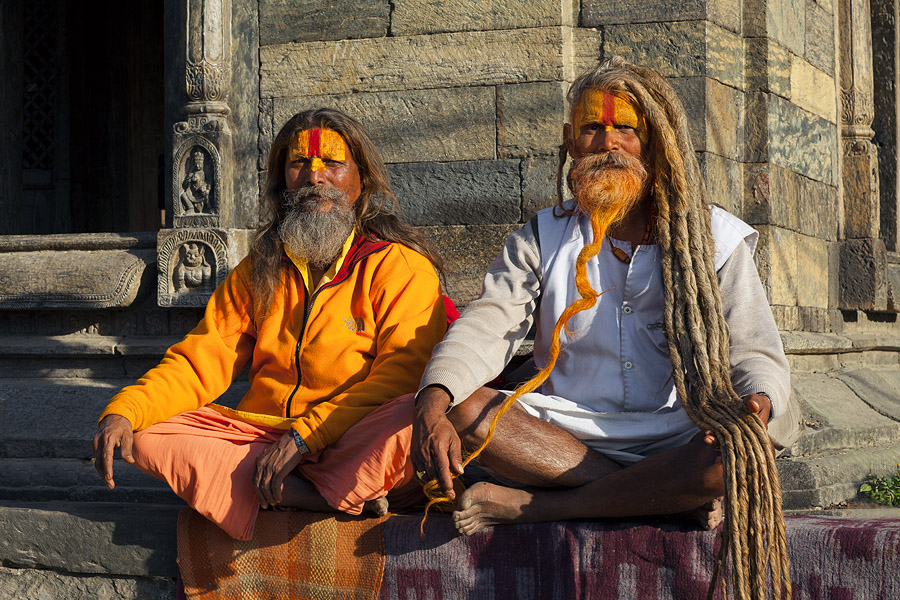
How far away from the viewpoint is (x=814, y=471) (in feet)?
12.4

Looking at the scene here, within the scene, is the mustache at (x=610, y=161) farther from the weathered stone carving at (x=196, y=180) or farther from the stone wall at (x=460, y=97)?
the weathered stone carving at (x=196, y=180)

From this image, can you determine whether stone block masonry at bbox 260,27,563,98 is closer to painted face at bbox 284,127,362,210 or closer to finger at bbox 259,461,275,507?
painted face at bbox 284,127,362,210

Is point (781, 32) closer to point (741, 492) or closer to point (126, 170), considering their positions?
point (741, 492)

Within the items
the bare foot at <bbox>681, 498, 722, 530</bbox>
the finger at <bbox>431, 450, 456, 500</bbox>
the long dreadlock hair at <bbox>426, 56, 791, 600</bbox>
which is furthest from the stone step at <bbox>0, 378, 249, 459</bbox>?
the bare foot at <bbox>681, 498, 722, 530</bbox>

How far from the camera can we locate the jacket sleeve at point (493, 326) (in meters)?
2.84

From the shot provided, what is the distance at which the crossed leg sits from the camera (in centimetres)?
279

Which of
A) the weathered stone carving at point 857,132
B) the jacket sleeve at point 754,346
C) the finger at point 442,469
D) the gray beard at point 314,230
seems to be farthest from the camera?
the weathered stone carving at point 857,132

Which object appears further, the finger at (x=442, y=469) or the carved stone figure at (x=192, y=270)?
the carved stone figure at (x=192, y=270)

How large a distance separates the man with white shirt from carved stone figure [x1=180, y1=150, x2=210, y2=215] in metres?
1.96

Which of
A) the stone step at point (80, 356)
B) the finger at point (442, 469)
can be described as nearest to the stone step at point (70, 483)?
the stone step at point (80, 356)

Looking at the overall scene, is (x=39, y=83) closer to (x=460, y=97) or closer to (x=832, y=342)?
(x=460, y=97)

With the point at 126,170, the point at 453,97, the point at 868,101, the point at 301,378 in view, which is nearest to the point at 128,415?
the point at 301,378

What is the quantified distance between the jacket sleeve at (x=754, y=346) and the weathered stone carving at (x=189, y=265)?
2.45m

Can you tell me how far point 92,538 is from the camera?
3445 millimetres
